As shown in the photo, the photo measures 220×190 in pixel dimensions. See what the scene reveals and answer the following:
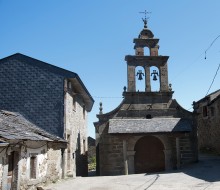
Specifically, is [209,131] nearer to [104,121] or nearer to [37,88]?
[104,121]

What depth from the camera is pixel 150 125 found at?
1620cm

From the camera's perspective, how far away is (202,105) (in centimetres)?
2580

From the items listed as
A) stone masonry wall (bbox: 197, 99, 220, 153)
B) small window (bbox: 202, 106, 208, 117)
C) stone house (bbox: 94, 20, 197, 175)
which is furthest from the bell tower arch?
small window (bbox: 202, 106, 208, 117)

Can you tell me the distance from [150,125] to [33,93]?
713 centimetres

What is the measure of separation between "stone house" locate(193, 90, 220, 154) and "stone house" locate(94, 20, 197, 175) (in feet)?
17.1

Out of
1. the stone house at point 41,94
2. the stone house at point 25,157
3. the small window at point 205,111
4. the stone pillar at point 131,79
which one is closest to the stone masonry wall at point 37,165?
the stone house at point 25,157

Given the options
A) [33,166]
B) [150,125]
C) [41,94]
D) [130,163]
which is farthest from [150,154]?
[33,166]

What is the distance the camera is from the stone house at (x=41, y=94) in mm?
13195

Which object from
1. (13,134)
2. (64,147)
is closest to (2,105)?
(64,147)

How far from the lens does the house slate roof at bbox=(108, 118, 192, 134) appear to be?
15734 mm

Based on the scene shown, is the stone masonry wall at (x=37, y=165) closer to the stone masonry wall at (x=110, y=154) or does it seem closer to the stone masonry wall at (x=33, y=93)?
the stone masonry wall at (x=33, y=93)

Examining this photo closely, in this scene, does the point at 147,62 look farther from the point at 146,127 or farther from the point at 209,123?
the point at 209,123

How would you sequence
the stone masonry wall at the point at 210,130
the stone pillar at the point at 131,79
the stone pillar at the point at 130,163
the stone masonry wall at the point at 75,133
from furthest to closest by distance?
the stone masonry wall at the point at 210,130 < the stone pillar at the point at 131,79 < the stone pillar at the point at 130,163 < the stone masonry wall at the point at 75,133

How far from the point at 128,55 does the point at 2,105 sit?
334 inches
